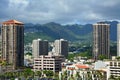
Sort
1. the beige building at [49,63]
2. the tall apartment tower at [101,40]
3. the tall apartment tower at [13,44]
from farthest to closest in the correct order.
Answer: the tall apartment tower at [101,40], the tall apartment tower at [13,44], the beige building at [49,63]

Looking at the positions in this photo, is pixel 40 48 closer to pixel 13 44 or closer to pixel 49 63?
pixel 13 44

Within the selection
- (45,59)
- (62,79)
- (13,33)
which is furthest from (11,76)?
(13,33)

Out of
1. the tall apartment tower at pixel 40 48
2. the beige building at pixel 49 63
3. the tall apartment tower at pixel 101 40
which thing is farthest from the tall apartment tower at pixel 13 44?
the tall apartment tower at pixel 101 40

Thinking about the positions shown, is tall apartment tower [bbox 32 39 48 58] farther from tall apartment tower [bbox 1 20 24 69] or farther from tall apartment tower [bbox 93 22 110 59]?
tall apartment tower [bbox 1 20 24 69]

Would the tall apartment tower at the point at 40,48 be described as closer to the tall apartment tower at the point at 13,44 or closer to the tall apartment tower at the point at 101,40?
the tall apartment tower at the point at 101,40

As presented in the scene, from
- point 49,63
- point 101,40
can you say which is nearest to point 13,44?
point 49,63

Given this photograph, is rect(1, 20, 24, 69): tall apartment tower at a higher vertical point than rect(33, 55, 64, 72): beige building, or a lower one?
higher

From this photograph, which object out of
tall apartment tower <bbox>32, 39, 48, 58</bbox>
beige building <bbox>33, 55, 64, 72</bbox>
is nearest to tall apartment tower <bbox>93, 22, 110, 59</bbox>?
tall apartment tower <bbox>32, 39, 48, 58</bbox>
